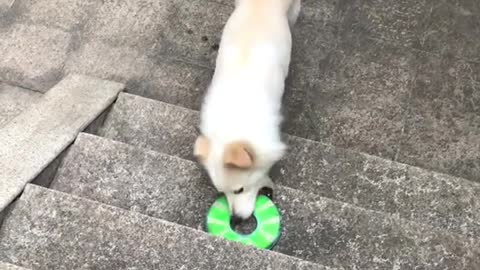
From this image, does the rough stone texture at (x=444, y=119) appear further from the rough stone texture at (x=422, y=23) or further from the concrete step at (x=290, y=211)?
the concrete step at (x=290, y=211)

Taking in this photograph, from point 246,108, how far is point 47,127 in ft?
2.61

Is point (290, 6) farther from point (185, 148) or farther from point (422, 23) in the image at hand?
point (185, 148)

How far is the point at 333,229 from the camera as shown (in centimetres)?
239

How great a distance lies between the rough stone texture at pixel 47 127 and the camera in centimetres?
240

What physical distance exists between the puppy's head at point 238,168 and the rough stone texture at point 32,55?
4.35 ft

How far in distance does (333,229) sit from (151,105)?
1.06 metres

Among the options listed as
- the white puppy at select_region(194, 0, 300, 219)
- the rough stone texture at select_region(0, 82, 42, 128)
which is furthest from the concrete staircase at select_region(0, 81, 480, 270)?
the rough stone texture at select_region(0, 82, 42, 128)

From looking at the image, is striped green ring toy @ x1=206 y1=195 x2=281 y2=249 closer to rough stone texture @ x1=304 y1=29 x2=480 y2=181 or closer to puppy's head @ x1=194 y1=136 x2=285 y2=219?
puppy's head @ x1=194 y1=136 x2=285 y2=219

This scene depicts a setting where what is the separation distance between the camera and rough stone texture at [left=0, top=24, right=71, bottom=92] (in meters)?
3.50

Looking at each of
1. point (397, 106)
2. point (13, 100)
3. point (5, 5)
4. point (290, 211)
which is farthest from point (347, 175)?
point (5, 5)

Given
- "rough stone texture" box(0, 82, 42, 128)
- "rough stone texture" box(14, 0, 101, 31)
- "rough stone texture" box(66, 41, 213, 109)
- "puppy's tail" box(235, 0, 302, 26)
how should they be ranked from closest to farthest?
"puppy's tail" box(235, 0, 302, 26) → "rough stone texture" box(0, 82, 42, 128) → "rough stone texture" box(66, 41, 213, 109) → "rough stone texture" box(14, 0, 101, 31)

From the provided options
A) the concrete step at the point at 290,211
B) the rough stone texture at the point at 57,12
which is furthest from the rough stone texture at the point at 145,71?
the concrete step at the point at 290,211

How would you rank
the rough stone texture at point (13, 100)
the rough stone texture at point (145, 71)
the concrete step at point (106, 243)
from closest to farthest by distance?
the concrete step at point (106, 243), the rough stone texture at point (13, 100), the rough stone texture at point (145, 71)

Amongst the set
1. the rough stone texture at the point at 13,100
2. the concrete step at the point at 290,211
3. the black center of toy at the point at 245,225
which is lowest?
the rough stone texture at the point at 13,100
